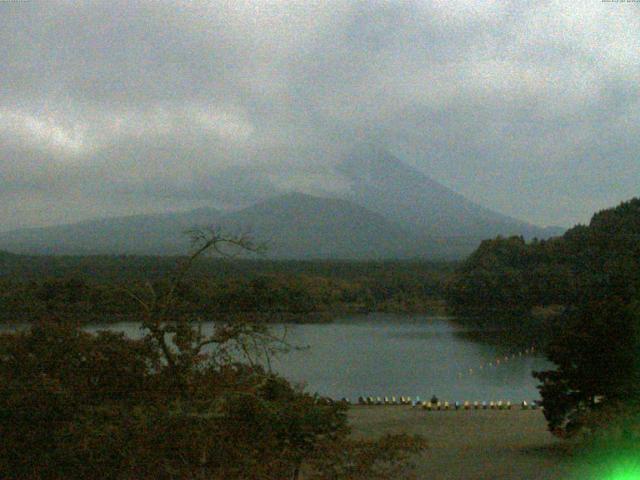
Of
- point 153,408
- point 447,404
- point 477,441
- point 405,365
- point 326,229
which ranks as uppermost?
point 326,229

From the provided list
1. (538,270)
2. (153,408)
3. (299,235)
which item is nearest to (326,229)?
(299,235)

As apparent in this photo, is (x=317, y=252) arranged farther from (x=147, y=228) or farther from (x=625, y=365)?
(x=625, y=365)

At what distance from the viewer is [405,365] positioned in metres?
24.9

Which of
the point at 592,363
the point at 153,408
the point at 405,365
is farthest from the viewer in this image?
the point at 405,365

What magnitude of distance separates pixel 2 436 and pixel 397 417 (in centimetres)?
1079

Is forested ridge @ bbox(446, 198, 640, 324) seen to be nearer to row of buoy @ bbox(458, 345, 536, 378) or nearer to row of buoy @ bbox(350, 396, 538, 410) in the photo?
row of buoy @ bbox(458, 345, 536, 378)

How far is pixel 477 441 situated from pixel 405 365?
43.0 feet

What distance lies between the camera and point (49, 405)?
4.48 meters

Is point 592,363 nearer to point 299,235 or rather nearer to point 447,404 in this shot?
point 447,404

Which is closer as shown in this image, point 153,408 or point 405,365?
point 153,408

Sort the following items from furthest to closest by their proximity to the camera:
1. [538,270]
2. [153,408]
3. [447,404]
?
1. [538,270]
2. [447,404]
3. [153,408]

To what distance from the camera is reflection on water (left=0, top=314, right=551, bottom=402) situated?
66.9 feet

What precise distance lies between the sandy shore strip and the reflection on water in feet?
8.80

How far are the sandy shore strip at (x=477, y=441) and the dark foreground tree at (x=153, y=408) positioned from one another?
190 inches
